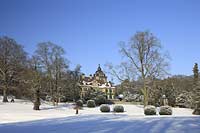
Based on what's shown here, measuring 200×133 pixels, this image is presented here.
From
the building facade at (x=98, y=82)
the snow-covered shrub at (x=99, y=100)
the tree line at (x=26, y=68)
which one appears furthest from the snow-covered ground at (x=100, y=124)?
the building facade at (x=98, y=82)

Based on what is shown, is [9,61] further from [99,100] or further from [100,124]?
[100,124]

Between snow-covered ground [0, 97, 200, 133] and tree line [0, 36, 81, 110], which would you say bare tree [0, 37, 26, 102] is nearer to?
tree line [0, 36, 81, 110]

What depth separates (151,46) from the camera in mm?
44562

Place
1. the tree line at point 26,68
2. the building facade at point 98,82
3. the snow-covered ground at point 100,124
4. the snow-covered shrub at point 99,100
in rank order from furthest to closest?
the building facade at point 98,82
the snow-covered shrub at point 99,100
the tree line at point 26,68
the snow-covered ground at point 100,124

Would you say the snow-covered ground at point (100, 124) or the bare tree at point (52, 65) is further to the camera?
the bare tree at point (52, 65)

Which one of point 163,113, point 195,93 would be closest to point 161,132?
point 163,113

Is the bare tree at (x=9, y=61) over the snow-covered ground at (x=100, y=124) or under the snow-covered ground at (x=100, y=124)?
over

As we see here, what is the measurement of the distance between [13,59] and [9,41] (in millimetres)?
2868

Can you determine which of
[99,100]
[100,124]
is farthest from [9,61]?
[100,124]

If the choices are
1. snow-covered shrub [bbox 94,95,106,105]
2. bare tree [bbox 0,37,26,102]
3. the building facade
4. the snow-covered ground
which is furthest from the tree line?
the building facade

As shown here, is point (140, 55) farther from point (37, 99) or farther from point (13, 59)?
point (13, 59)

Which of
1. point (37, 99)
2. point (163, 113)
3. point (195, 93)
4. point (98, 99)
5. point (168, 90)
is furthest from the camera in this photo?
point (168, 90)

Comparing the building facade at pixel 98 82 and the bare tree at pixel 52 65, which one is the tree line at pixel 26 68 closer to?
the bare tree at pixel 52 65

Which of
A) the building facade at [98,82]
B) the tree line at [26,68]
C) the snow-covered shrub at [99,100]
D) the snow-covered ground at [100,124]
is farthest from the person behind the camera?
the building facade at [98,82]
